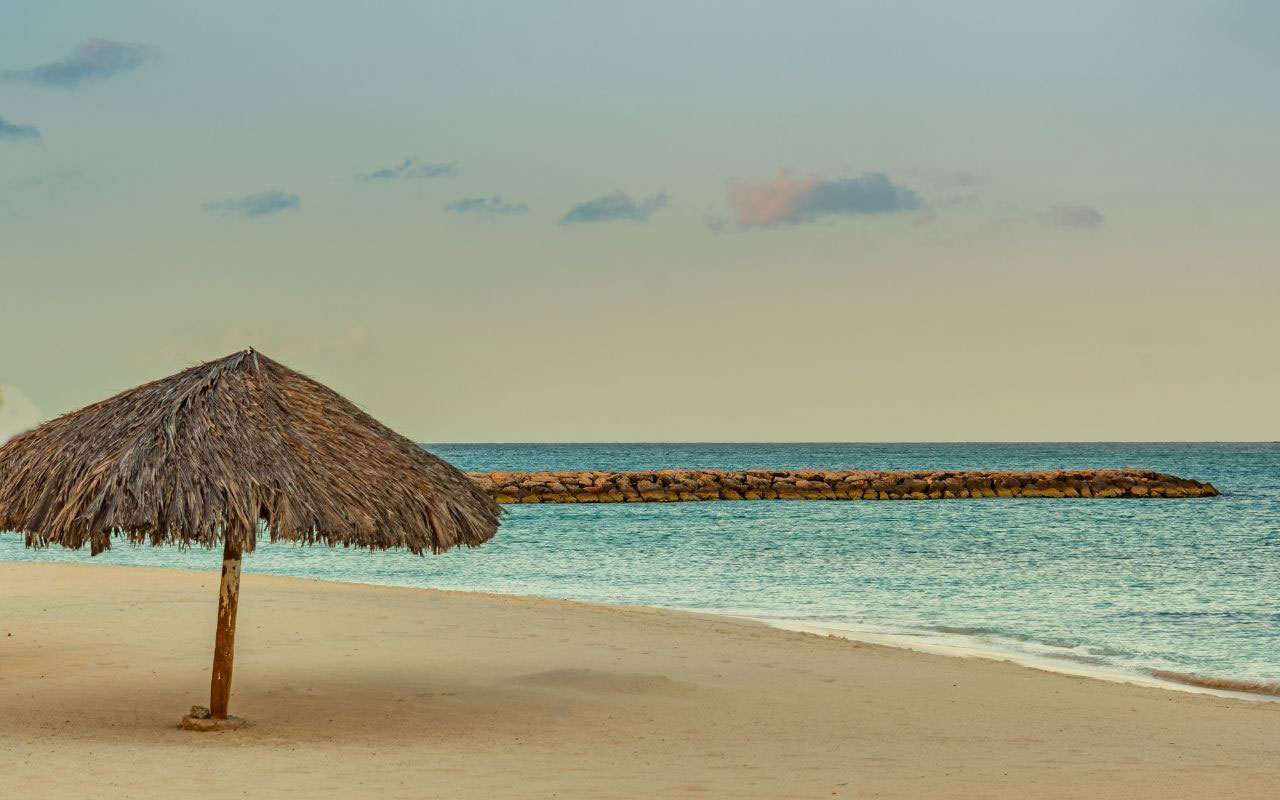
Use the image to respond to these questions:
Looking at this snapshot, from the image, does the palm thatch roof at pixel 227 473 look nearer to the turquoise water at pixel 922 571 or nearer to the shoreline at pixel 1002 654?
the shoreline at pixel 1002 654

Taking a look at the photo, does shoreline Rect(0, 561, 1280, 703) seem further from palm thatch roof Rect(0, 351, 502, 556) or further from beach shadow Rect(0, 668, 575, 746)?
palm thatch roof Rect(0, 351, 502, 556)

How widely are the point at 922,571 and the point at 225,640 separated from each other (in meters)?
19.6

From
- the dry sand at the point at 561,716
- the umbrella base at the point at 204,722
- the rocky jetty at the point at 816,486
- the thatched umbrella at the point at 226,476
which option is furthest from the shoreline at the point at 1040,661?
the rocky jetty at the point at 816,486

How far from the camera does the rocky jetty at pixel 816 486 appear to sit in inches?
2270

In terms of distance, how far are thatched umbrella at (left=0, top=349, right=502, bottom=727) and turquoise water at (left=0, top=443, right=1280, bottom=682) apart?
10111 millimetres

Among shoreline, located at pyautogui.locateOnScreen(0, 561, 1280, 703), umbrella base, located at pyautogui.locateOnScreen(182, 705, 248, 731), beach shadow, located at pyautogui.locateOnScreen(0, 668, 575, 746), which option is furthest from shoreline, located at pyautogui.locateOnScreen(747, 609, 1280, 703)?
umbrella base, located at pyautogui.locateOnScreen(182, 705, 248, 731)

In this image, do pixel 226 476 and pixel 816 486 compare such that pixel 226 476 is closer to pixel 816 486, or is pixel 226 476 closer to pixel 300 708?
pixel 300 708

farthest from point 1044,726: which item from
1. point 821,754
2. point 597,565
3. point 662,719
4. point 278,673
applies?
point 597,565

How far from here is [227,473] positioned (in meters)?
8.42

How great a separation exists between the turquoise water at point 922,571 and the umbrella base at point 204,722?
10.6 m

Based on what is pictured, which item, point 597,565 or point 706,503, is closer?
point 597,565

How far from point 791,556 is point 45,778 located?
77.3 feet

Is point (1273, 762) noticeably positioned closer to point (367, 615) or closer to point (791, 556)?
point (367, 615)

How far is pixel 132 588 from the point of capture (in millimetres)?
18125
